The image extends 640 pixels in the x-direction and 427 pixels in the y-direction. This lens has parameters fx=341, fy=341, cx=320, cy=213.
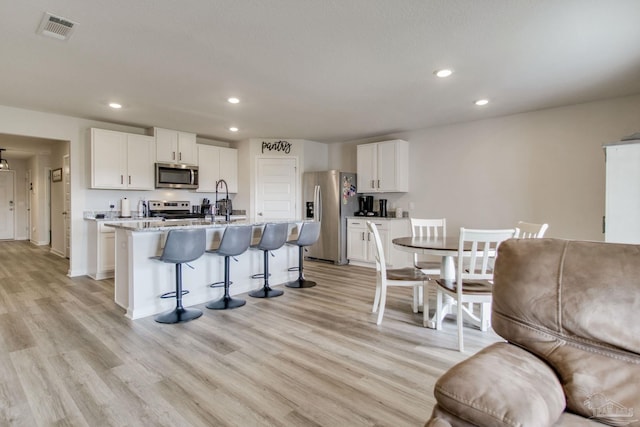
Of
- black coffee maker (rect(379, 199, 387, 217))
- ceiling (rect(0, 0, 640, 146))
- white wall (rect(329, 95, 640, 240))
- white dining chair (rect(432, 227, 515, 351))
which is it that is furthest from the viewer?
black coffee maker (rect(379, 199, 387, 217))

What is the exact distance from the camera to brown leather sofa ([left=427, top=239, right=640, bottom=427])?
3.37 ft

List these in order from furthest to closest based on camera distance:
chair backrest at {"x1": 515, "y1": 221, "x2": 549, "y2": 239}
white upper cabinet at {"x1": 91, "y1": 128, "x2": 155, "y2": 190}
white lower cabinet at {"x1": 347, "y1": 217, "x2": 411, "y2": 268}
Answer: white lower cabinet at {"x1": 347, "y1": 217, "x2": 411, "y2": 268} < white upper cabinet at {"x1": 91, "y1": 128, "x2": 155, "y2": 190} < chair backrest at {"x1": 515, "y1": 221, "x2": 549, "y2": 239}

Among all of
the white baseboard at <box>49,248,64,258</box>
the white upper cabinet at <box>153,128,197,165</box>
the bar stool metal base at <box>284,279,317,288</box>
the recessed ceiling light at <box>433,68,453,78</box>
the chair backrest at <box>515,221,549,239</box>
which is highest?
the recessed ceiling light at <box>433,68,453,78</box>

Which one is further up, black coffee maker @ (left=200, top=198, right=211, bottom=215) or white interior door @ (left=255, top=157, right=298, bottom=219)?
white interior door @ (left=255, top=157, right=298, bottom=219)

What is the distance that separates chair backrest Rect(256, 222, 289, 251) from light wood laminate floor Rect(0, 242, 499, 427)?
2.11 ft

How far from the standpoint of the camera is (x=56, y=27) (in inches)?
97.0

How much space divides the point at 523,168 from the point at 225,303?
4.29 meters

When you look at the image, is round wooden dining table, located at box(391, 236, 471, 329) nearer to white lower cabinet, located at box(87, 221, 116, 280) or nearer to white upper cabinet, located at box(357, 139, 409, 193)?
white upper cabinet, located at box(357, 139, 409, 193)

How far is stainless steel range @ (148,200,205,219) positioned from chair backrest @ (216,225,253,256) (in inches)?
108

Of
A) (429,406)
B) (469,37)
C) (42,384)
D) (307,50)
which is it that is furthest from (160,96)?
(429,406)

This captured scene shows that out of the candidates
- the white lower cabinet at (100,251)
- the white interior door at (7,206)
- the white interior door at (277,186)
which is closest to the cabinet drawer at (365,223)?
the white interior door at (277,186)

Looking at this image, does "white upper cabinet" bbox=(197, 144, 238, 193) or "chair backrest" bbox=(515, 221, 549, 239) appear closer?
"chair backrest" bbox=(515, 221, 549, 239)

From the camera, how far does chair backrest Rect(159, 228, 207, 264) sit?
3.21 m

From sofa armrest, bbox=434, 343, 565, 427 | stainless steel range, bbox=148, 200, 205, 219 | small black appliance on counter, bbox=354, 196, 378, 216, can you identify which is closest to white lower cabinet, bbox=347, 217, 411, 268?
small black appliance on counter, bbox=354, 196, 378, 216
